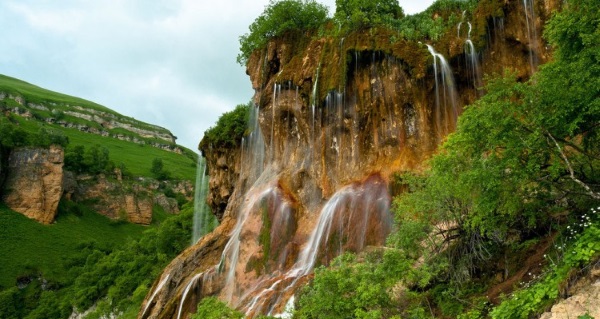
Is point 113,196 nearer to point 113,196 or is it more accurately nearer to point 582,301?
point 113,196

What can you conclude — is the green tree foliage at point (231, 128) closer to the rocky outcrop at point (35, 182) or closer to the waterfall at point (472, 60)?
the waterfall at point (472, 60)

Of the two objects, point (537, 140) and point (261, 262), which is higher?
point (537, 140)

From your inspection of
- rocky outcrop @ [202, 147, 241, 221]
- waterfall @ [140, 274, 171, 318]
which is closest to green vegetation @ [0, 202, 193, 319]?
waterfall @ [140, 274, 171, 318]

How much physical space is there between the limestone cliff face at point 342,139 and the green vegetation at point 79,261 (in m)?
20.0

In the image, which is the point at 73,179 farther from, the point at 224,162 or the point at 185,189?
the point at 224,162

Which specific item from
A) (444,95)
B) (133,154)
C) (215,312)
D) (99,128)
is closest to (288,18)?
(444,95)

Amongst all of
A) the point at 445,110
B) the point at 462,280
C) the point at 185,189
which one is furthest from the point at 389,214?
the point at 185,189

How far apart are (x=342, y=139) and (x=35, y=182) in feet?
270

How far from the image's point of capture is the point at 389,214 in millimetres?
23516

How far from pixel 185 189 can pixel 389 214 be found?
4722 inches

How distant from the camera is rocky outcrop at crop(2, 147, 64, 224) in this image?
3423 inches

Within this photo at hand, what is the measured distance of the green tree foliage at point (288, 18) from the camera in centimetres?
3484

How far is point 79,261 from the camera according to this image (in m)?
76.2

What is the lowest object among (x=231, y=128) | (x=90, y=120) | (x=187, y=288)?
(x=187, y=288)
